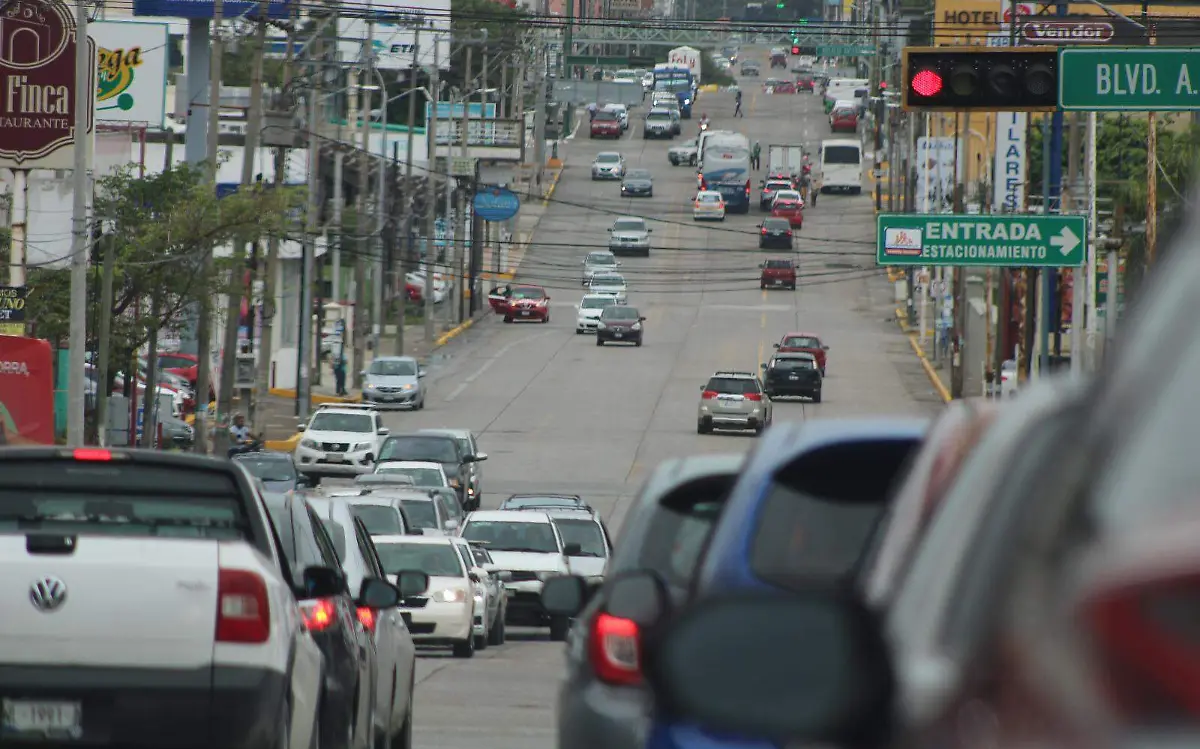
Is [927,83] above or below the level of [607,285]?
above

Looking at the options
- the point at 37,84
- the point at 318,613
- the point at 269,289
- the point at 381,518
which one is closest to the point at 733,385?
the point at 269,289

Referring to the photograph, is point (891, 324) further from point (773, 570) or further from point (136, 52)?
point (773, 570)

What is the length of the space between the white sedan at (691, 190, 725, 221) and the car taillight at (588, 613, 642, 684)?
99911 millimetres

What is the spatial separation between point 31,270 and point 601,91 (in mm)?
101149

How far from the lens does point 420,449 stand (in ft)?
137

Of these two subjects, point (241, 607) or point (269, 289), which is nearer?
point (241, 607)

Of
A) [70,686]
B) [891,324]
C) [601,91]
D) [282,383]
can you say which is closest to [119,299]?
[282,383]

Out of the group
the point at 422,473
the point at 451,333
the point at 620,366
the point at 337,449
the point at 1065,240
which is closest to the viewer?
the point at 1065,240

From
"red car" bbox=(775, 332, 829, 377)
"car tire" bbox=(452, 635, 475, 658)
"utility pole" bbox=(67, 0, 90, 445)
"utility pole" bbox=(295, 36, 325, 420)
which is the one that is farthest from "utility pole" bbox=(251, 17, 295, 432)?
"car tire" bbox=(452, 635, 475, 658)

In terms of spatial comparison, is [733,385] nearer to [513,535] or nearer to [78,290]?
[78,290]

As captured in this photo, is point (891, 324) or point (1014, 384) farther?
point (891, 324)

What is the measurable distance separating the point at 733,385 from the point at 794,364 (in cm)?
795

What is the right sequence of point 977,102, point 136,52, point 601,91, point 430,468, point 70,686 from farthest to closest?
1. point 601,91
2. point 136,52
3. point 430,468
4. point 977,102
5. point 70,686

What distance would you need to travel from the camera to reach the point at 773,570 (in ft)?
19.8
